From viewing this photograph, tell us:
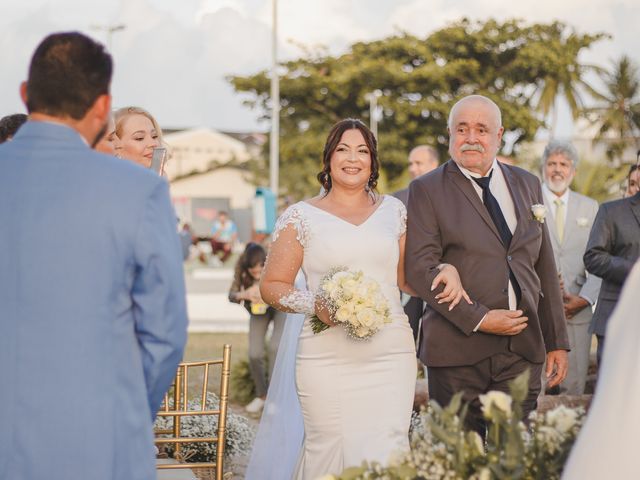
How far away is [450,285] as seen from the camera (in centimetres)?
559

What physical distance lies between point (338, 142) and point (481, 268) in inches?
45.5

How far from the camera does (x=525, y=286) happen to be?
5.86 meters

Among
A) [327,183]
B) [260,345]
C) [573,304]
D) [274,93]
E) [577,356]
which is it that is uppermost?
[274,93]

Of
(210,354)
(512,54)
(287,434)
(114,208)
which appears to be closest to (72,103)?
(114,208)

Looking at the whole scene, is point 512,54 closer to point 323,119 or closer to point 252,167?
point 323,119

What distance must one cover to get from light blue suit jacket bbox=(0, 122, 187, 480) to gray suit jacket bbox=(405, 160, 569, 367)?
265 centimetres

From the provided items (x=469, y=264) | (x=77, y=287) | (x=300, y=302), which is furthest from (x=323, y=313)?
(x=77, y=287)

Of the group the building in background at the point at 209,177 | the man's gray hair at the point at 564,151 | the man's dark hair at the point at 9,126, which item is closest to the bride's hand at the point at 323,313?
the man's dark hair at the point at 9,126

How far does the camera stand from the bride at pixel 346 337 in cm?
607

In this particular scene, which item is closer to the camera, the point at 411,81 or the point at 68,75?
the point at 68,75

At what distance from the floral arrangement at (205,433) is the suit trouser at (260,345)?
2.58 metres

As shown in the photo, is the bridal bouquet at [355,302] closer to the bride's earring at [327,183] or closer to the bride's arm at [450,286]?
the bride's arm at [450,286]

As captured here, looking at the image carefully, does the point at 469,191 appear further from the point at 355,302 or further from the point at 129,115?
the point at 129,115

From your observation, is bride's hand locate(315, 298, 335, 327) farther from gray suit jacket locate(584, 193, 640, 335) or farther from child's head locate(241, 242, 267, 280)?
child's head locate(241, 242, 267, 280)
